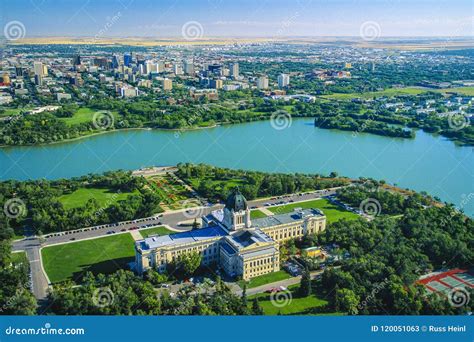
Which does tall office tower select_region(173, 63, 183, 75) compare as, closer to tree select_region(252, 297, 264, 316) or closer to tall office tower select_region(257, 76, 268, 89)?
tall office tower select_region(257, 76, 268, 89)

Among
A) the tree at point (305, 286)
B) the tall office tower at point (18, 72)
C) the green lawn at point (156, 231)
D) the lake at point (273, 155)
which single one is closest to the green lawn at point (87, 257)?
the green lawn at point (156, 231)

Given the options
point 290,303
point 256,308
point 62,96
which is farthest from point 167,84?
point 256,308

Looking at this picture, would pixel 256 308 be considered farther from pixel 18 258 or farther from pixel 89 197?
pixel 89 197

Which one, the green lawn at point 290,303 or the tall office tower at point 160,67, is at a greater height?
the tall office tower at point 160,67

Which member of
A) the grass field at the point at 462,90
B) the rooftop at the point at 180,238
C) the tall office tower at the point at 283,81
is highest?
the tall office tower at the point at 283,81

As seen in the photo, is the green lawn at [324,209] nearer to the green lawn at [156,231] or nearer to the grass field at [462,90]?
the green lawn at [156,231]

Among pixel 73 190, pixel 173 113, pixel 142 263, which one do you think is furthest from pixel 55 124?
pixel 142 263

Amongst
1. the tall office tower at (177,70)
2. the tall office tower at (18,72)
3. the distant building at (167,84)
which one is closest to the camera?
the tall office tower at (18,72)
